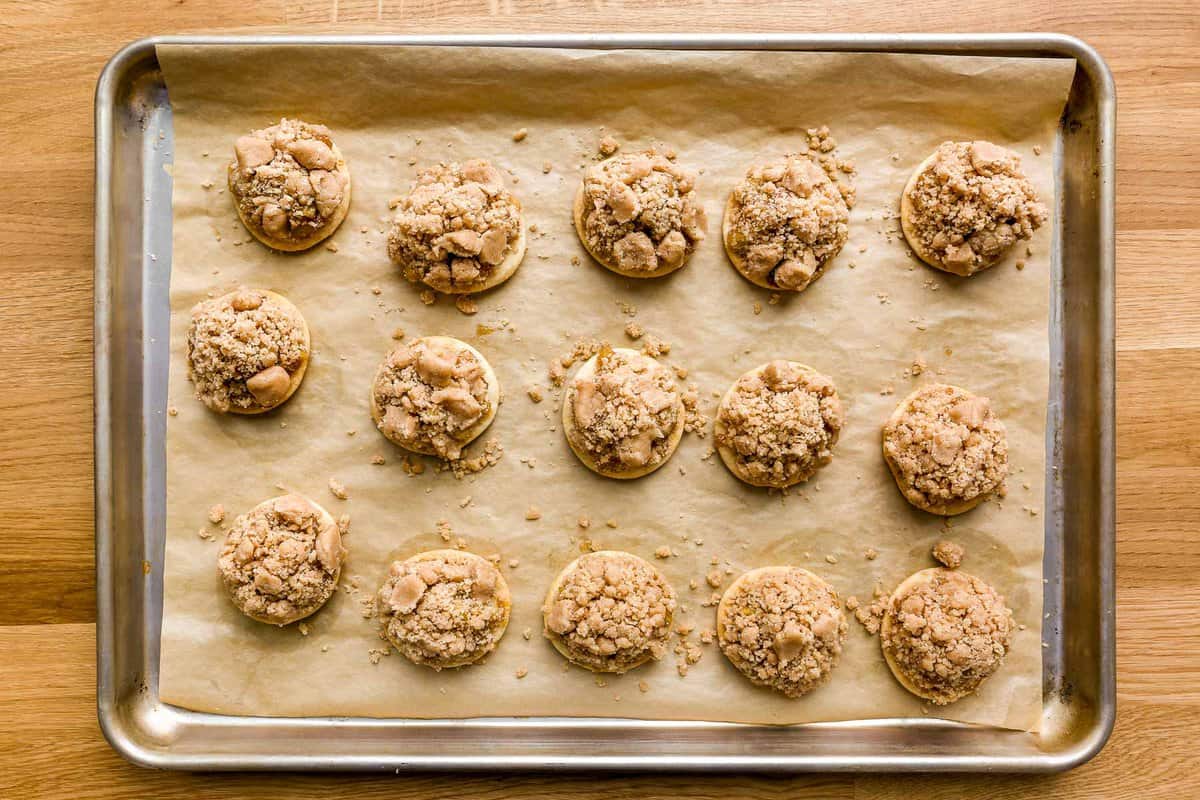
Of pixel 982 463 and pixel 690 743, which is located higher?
pixel 982 463

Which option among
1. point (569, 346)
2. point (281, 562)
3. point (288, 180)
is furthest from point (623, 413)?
point (288, 180)

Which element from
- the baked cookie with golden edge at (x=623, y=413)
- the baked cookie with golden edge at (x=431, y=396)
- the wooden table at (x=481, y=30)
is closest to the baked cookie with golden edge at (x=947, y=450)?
the wooden table at (x=481, y=30)

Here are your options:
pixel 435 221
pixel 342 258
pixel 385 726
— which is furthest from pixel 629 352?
pixel 385 726

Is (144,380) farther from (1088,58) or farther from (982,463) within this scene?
(1088,58)

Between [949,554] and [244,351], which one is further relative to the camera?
[949,554]

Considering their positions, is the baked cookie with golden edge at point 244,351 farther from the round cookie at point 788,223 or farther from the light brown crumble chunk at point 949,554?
the light brown crumble chunk at point 949,554

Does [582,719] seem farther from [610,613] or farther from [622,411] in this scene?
[622,411]
